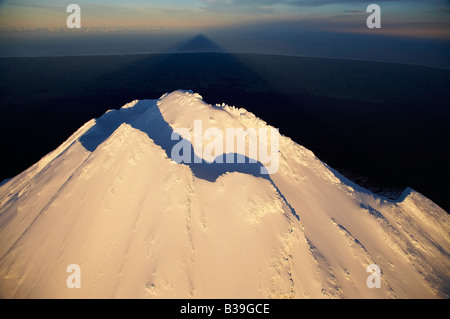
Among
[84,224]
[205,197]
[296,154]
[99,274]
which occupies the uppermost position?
[296,154]

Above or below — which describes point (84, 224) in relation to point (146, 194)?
below

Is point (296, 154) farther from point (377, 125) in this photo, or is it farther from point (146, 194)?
point (377, 125)
